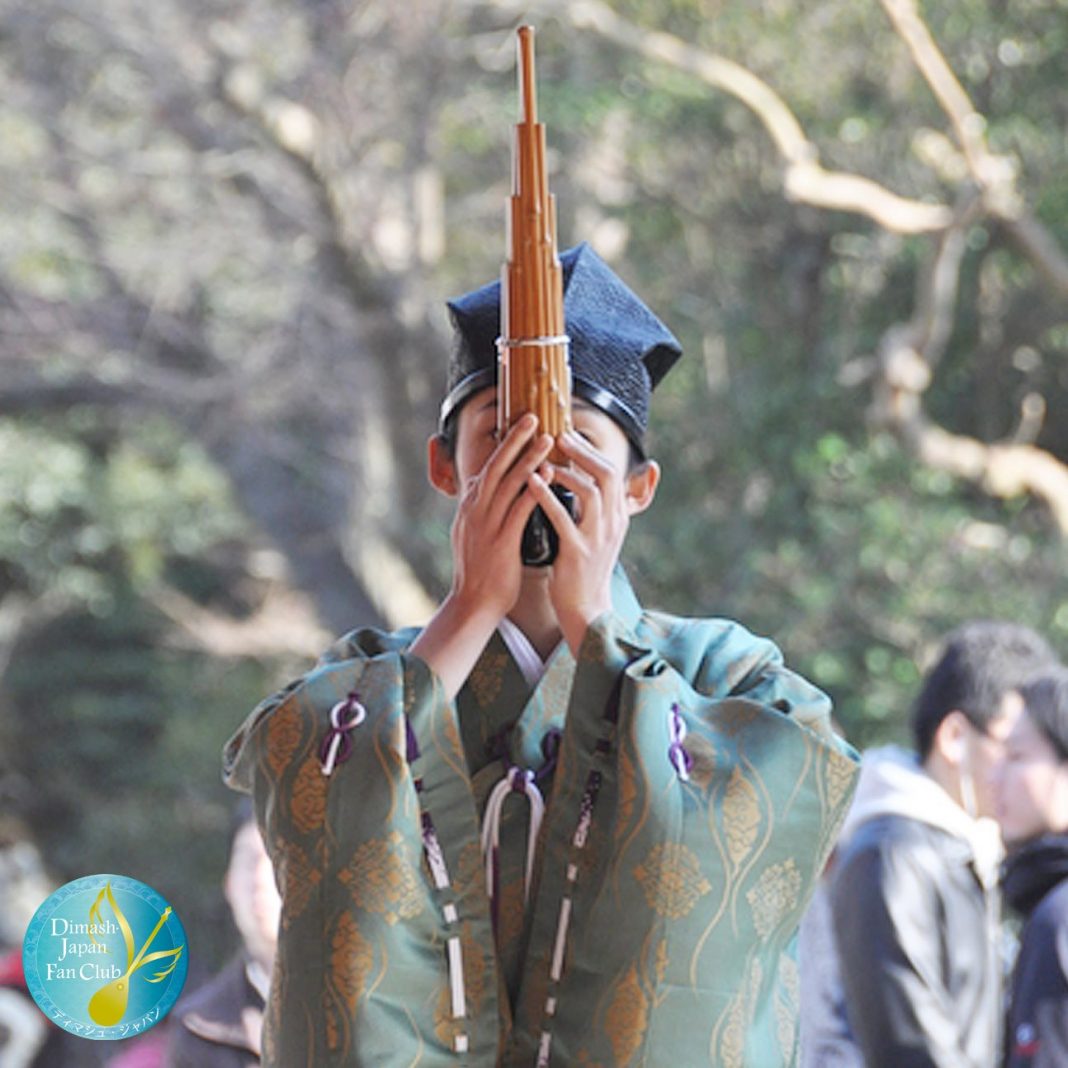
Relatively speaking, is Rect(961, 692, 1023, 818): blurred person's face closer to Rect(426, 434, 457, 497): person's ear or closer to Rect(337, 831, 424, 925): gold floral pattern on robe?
Rect(426, 434, 457, 497): person's ear

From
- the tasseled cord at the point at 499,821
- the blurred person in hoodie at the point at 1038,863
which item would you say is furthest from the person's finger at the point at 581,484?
the blurred person in hoodie at the point at 1038,863

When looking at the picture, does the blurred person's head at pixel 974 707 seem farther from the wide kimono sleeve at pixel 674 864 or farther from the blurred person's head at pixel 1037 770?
the wide kimono sleeve at pixel 674 864

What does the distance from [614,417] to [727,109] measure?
179 inches

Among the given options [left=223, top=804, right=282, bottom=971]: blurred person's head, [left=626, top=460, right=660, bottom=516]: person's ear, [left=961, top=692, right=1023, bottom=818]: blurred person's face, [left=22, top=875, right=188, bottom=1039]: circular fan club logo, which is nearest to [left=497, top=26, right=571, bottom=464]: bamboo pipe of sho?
[left=626, top=460, right=660, bottom=516]: person's ear

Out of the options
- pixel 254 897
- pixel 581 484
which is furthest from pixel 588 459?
pixel 254 897

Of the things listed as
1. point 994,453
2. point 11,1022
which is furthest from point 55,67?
point 11,1022

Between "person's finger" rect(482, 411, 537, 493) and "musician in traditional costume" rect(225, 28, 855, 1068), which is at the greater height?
"person's finger" rect(482, 411, 537, 493)

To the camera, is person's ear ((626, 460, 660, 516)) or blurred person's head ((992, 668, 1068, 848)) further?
blurred person's head ((992, 668, 1068, 848))

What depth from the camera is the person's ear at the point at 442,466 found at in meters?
1.29

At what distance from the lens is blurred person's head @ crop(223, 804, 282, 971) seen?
Answer: 1.92 meters

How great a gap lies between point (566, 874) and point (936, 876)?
1015 millimetres

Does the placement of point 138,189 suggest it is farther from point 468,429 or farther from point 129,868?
point 468,429

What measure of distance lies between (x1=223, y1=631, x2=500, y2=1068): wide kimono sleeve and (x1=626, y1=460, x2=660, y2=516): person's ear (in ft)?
0.71

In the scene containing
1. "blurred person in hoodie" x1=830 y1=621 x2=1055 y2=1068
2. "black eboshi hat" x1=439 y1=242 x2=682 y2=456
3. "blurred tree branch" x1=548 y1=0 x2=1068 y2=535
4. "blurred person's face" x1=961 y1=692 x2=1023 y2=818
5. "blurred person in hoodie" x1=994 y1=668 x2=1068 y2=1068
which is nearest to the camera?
"black eboshi hat" x1=439 y1=242 x2=682 y2=456
